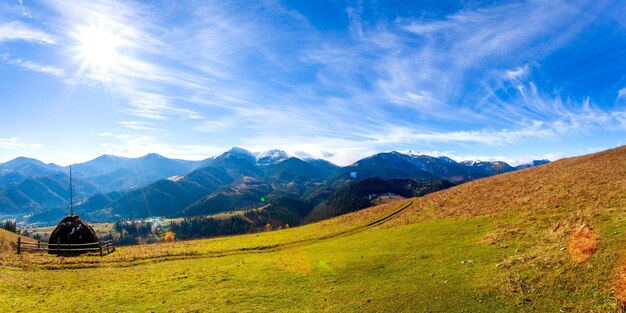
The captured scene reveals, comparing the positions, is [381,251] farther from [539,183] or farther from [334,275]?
[539,183]

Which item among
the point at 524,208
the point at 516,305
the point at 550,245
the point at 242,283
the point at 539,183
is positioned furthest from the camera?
the point at 539,183

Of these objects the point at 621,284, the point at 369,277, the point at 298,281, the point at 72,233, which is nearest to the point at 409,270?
the point at 369,277

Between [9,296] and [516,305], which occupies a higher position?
[9,296]

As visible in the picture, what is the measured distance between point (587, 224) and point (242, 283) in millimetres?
27203

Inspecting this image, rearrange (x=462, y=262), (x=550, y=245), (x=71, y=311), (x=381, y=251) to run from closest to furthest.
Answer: (x=71, y=311), (x=550, y=245), (x=462, y=262), (x=381, y=251)

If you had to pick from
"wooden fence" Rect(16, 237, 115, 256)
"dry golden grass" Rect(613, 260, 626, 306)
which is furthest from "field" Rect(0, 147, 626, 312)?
"wooden fence" Rect(16, 237, 115, 256)

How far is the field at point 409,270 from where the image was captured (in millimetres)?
17891

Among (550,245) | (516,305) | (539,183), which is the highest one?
(539,183)

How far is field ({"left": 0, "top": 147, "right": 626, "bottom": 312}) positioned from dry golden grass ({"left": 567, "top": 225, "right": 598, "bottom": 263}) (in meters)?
0.18

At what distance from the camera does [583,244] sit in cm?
2005

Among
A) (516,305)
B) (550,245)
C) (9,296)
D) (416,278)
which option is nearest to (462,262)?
(416,278)

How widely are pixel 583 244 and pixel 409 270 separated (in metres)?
11.3

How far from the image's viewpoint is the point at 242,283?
2595cm

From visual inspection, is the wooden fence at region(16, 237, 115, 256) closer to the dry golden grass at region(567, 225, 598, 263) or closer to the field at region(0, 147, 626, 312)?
the field at region(0, 147, 626, 312)
